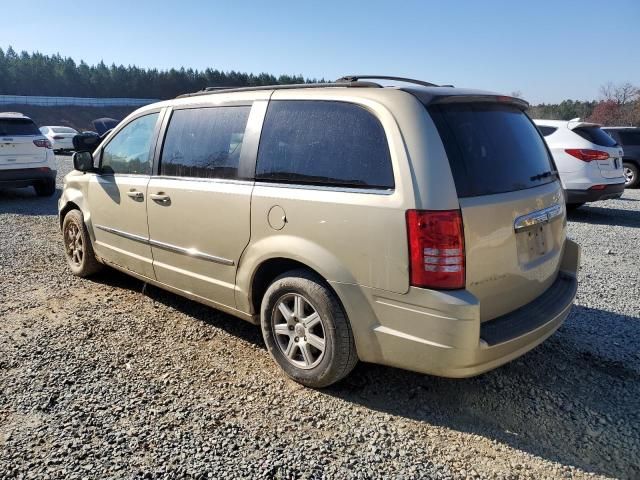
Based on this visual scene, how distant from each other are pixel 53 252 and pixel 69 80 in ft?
291

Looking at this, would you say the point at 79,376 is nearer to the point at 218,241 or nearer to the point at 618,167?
the point at 218,241

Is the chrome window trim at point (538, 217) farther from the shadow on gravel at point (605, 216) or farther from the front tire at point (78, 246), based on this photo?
the shadow on gravel at point (605, 216)

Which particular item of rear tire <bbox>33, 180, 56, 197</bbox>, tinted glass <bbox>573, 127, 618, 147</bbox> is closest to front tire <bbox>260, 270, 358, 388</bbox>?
tinted glass <bbox>573, 127, 618, 147</bbox>

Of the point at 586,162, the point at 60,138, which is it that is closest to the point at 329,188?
the point at 586,162

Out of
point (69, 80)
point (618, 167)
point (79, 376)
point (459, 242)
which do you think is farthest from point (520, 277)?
point (69, 80)

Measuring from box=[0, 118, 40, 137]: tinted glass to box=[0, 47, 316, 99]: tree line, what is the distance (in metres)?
69.3

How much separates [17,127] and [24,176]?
104 centimetres

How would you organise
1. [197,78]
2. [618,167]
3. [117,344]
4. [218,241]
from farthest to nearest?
[197,78] < [618,167] < [117,344] < [218,241]

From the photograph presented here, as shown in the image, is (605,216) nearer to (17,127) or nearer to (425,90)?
(425,90)

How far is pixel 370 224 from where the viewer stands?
2678 mm

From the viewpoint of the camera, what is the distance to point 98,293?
4.88 m

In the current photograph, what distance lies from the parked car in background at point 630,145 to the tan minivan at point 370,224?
12.2 meters

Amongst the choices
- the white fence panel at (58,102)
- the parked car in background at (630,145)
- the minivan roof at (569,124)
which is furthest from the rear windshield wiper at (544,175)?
the white fence panel at (58,102)

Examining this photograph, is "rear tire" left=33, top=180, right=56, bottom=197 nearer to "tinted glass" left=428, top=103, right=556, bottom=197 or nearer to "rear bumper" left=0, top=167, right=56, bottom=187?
"rear bumper" left=0, top=167, right=56, bottom=187
